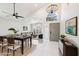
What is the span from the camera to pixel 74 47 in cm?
304

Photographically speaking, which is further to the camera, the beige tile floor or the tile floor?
the tile floor

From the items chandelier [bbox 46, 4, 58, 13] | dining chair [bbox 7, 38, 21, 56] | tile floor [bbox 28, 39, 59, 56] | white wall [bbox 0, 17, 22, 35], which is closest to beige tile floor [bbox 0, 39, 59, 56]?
tile floor [bbox 28, 39, 59, 56]

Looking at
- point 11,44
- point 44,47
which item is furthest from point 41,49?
point 11,44

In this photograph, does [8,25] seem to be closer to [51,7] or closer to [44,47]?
[51,7]

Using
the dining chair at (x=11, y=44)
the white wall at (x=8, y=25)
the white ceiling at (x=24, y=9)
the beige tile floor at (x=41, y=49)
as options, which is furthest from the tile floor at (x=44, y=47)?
the white ceiling at (x=24, y=9)

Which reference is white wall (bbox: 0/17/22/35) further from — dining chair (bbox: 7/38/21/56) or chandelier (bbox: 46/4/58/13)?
chandelier (bbox: 46/4/58/13)

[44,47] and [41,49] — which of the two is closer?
[41,49]

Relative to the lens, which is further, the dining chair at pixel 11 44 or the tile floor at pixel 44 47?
the tile floor at pixel 44 47

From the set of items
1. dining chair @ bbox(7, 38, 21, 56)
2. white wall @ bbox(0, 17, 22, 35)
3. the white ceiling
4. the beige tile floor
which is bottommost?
the beige tile floor

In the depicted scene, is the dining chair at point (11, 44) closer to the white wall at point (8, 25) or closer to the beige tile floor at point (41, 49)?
the beige tile floor at point (41, 49)

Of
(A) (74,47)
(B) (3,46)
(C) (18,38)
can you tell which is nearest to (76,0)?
(A) (74,47)

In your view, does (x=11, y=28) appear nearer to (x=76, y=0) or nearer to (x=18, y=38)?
(x=18, y=38)

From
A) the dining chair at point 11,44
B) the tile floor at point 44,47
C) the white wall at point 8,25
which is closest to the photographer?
the white wall at point 8,25

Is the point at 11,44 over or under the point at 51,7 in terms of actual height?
under
